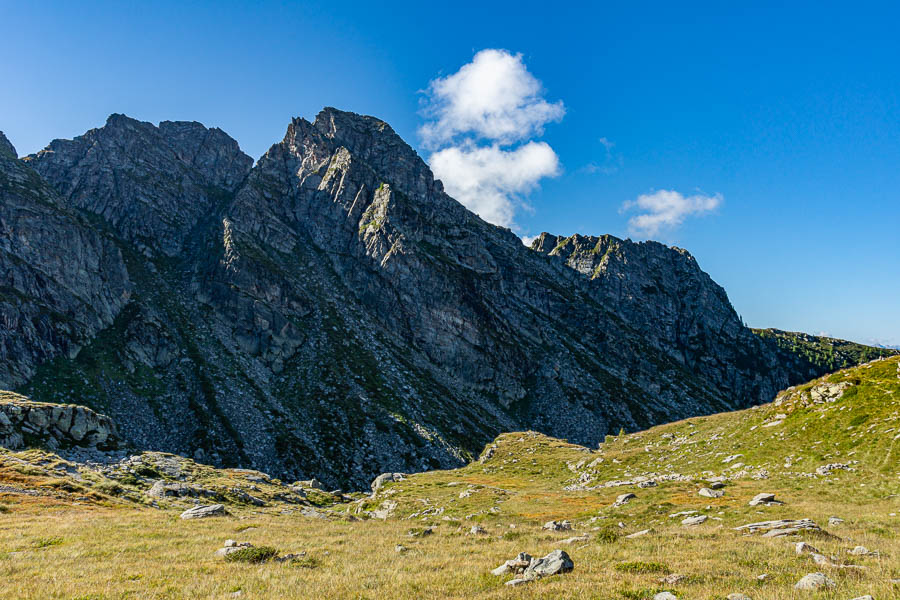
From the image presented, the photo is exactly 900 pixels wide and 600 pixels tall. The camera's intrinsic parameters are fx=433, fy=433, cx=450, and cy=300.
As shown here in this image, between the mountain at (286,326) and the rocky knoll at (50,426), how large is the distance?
29237 millimetres

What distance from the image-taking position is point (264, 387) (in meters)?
109

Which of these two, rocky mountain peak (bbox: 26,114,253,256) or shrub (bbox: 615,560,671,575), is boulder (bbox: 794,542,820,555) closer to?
shrub (bbox: 615,560,671,575)

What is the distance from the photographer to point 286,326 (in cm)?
12750

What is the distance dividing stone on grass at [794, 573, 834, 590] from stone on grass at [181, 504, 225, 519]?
34.9 metres

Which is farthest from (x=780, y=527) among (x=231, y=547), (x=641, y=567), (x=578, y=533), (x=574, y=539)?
(x=231, y=547)

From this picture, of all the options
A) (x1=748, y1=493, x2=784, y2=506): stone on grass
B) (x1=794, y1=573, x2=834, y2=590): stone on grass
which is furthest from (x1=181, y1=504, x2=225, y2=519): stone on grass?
(x1=748, y1=493, x2=784, y2=506): stone on grass

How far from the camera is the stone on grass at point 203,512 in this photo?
31.6m

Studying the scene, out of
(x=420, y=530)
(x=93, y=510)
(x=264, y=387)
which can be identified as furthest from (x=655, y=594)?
(x=264, y=387)

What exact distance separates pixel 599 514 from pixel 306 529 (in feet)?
69.0

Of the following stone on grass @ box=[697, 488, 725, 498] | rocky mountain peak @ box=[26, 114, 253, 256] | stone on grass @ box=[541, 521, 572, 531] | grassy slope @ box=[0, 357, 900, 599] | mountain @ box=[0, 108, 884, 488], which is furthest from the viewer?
rocky mountain peak @ box=[26, 114, 253, 256]

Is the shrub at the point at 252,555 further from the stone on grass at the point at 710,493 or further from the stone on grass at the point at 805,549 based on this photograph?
the stone on grass at the point at 710,493

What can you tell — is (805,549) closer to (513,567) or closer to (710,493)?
(513,567)

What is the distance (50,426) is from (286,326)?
2955 inches

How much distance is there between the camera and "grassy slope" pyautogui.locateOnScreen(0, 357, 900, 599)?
1335 centimetres
